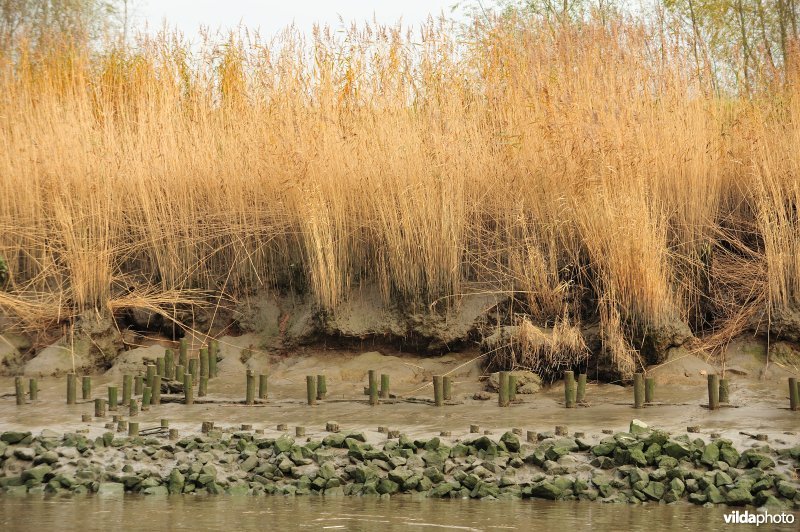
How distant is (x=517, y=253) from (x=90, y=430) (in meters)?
3.30

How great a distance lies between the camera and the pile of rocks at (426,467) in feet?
16.1

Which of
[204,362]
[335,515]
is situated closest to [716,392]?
[335,515]

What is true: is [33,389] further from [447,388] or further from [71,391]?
[447,388]

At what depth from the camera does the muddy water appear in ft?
14.4

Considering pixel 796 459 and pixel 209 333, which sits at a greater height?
pixel 209 333

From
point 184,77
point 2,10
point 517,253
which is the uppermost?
point 2,10

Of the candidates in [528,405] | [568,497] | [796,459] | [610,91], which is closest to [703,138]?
[610,91]

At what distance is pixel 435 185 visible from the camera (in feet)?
25.5

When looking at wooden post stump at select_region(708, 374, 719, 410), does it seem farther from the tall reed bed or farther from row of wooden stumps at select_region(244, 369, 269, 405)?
row of wooden stumps at select_region(244, 369, 269, 405)

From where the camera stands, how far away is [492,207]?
8047 millimetres

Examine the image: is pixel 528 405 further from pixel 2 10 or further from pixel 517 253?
pixel 2 10

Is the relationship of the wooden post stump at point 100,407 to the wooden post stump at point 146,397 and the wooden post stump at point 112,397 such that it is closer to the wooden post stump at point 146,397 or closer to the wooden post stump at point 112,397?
the wooden post stump at point 112,397

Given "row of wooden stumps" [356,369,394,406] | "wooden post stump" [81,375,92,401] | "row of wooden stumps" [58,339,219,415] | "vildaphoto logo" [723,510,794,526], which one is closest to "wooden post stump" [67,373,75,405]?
"row of wooden stumps" [58,339,219,415]

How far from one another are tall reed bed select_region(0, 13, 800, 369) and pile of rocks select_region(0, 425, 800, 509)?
1.81 m
